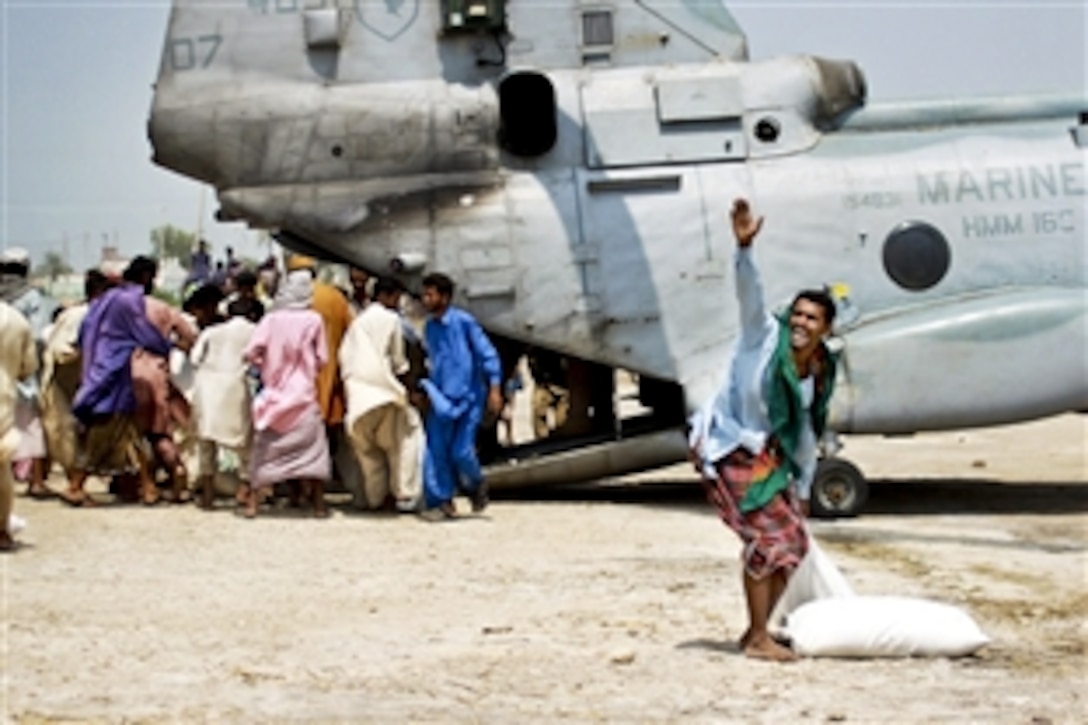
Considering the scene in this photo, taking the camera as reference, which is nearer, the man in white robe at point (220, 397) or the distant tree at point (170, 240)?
the man in white robe at point (220, 397)

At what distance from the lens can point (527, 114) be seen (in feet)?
40.6

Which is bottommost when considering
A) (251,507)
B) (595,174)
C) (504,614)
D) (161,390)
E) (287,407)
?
(504,614)

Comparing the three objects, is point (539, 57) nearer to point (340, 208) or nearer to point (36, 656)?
point (340, 208)

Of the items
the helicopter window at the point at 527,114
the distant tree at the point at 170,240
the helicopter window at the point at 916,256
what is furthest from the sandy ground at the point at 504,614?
the distant tree at the point at 170,240

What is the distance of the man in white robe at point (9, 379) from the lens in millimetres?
9836

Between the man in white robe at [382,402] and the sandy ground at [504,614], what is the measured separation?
32 centimetres

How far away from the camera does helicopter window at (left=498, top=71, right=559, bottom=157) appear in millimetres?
12227

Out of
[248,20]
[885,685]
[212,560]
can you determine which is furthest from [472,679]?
[248,20]

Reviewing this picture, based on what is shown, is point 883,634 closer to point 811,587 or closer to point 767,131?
point 811,587

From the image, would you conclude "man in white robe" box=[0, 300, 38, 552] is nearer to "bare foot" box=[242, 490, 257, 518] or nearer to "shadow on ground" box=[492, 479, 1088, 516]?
"bare foot" box=[242, 490, 257, 518]

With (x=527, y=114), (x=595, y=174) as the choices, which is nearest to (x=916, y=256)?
(x=595, y=174)

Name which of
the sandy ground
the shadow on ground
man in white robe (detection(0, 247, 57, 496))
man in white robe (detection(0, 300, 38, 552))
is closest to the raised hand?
the sandy ground

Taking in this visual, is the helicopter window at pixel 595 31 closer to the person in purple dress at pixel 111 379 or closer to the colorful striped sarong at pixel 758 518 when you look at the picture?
the person in purple dress at pixel 111 379

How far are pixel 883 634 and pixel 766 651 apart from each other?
0.45 m
